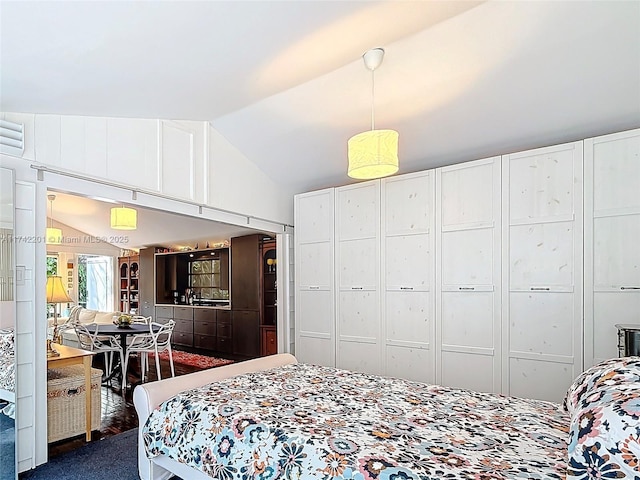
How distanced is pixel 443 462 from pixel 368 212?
2.99 m

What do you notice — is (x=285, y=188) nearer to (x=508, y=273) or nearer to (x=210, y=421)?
(x=508, y=273)

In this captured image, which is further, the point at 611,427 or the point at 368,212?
the point at 368,212

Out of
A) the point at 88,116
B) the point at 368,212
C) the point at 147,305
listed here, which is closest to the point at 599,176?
the point at 368,212

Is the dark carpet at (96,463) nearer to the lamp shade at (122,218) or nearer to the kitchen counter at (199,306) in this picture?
the lamp shade at (122,218)

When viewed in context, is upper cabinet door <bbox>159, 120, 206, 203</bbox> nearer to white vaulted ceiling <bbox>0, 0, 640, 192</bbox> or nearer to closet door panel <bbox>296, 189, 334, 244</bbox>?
white vaulted ceiling <bbox>0, 0, 640, 192</bbox>

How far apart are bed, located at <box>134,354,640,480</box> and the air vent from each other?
185 cm

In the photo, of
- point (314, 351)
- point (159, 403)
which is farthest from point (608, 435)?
point (314, 351)

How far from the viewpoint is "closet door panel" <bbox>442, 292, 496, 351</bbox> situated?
3422 mm

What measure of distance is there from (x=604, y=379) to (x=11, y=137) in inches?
142

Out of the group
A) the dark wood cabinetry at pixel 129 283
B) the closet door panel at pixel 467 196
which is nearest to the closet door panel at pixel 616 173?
the closet door panel at pixel 467 196

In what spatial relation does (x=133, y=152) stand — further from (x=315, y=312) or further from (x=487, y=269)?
(x=487, y=269)

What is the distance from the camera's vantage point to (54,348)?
364 centimetres

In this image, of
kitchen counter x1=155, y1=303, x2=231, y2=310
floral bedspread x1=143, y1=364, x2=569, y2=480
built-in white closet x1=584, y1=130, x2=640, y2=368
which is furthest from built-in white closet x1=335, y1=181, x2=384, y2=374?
kitchen counter x1=155, y1=303, x2=231, y2=310

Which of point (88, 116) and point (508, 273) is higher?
point (88, 116)
